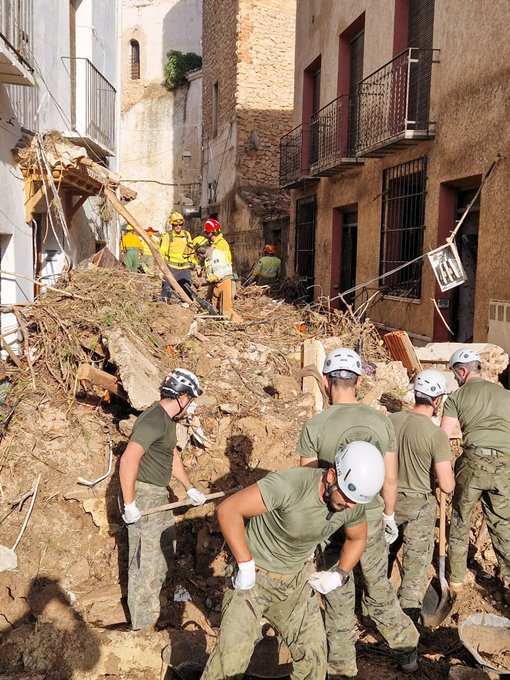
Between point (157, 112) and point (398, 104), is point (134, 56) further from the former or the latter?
point (398, 104)

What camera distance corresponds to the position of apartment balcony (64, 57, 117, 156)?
35.0ft

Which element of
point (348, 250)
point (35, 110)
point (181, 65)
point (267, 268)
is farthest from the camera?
point (181, 65)

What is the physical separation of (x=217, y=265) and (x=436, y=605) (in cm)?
655

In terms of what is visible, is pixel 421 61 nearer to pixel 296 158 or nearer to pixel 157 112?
pixel 296 158

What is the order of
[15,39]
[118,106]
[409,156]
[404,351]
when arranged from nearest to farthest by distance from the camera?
[15,39] → [404,351] → [409,156] → [118,106]

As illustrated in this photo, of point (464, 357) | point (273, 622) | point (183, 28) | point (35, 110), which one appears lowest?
point (273, 622)

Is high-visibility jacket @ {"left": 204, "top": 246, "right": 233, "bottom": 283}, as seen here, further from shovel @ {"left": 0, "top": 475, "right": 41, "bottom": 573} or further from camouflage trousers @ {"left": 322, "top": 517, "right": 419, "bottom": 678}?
camouflage trousers @ {"left": 322, "top": 517, "right": 419, "bottom": 678}

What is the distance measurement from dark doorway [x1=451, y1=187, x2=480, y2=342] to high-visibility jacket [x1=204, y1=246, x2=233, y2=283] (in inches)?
141

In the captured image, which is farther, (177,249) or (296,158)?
(296,158)

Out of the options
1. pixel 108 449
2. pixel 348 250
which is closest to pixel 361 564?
pixel 108 449

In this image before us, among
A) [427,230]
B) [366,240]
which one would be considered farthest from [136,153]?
[427,230]

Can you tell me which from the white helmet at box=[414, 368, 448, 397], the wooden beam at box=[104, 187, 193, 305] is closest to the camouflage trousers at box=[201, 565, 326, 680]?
the white helmet at box=[414, 368, 448, 397]

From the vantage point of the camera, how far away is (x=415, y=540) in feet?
15.9

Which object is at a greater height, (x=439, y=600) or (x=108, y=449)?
(x=108, y=449)
